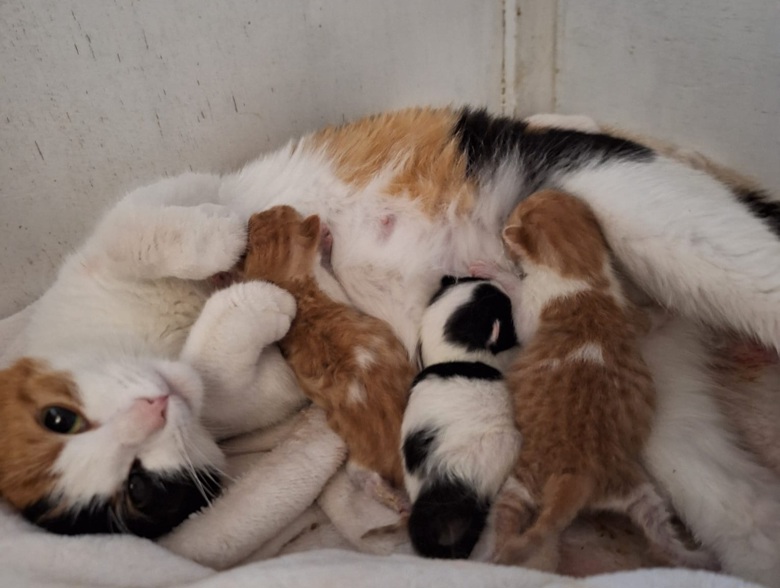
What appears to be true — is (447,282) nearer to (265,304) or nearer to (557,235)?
(557,235)

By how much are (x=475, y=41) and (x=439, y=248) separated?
2.95ft

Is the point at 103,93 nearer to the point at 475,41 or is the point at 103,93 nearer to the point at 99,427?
the point at 99,427

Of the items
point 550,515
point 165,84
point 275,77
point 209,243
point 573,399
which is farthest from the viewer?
point 275,77

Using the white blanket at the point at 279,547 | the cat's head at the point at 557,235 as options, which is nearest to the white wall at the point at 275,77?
the white blanket at the point at 279,547

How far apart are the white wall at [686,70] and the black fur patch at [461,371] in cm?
94

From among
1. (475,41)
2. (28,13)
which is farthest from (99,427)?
(475,41)

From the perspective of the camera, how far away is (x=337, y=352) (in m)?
1.36

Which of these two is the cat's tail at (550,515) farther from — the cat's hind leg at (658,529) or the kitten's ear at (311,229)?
the kitten's ear at (311,229)

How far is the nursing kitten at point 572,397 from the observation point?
1104 millimetres

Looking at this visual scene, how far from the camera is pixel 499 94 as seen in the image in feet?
7.33

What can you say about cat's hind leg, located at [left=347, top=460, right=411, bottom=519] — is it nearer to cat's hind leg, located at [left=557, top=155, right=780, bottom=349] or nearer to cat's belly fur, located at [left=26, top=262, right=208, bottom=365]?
cat's belly fur, located at [left=26, top=262, right=208, bottom=365]

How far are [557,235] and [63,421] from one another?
1.00 m

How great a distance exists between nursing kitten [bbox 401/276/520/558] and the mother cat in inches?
6.8

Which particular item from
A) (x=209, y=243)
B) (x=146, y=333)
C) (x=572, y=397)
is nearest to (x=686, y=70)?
(x=572, y=397)
